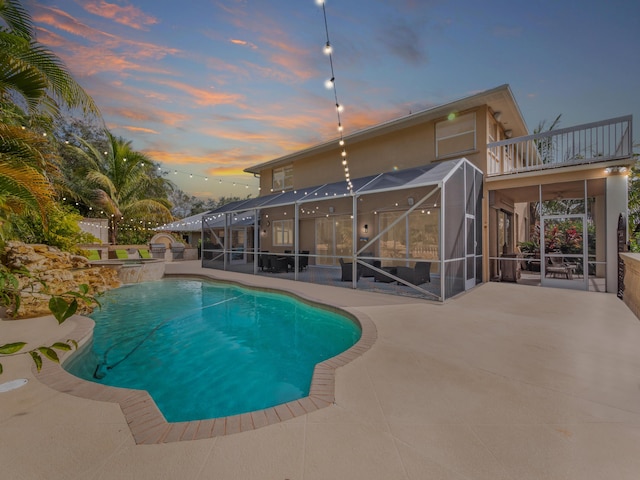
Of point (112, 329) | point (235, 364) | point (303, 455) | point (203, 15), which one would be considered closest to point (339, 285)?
point (235, 364)

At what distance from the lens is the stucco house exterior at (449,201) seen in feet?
24.9

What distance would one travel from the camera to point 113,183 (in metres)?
17.1

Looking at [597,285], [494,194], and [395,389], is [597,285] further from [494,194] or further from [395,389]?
[395,389]

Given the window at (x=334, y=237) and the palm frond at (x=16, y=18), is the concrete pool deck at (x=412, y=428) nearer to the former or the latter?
the palm frond at (x=16, y=18)

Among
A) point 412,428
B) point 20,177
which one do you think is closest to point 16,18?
point 20,177

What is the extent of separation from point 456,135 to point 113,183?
17936 mm

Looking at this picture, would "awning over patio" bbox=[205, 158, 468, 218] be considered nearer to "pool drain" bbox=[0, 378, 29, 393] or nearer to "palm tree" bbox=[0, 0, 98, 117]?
"palm tree" bbox=[0, 0, 98, 117]

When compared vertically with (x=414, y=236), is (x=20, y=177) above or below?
above

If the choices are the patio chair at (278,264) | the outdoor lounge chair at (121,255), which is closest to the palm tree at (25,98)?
the patio chair at (278,264)

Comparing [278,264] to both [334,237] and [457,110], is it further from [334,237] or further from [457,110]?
[457,110]

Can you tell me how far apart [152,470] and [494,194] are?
10.5 m

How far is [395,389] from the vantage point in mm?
2803

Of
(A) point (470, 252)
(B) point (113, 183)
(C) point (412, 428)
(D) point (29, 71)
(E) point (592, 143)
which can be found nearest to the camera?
(C) point (412, 428)

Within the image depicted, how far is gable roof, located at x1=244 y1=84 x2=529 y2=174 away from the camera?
332 inches
